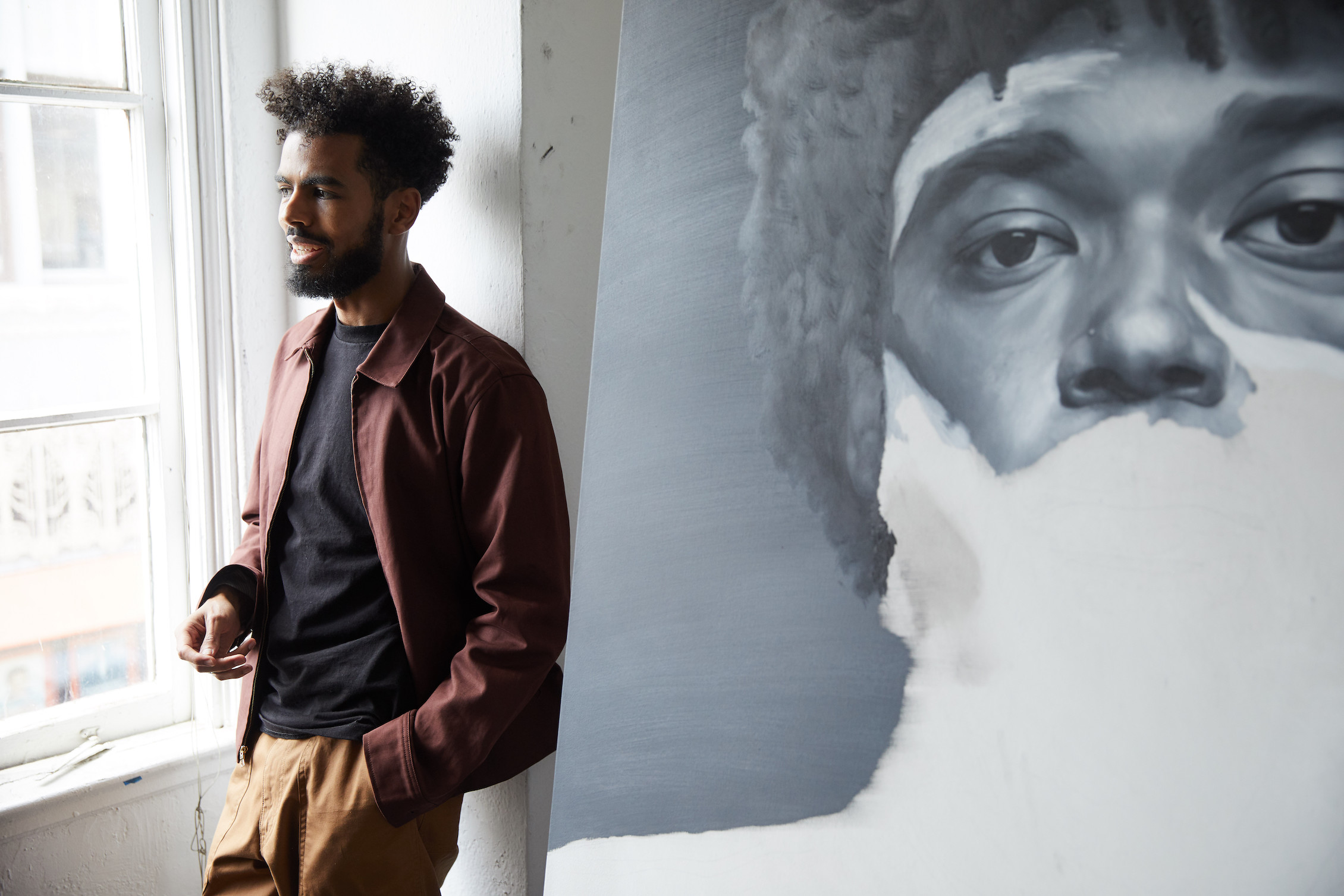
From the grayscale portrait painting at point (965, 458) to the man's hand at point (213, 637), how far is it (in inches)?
28.6

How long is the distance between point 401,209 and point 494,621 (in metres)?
0.57

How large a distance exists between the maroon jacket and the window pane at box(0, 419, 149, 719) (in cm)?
84

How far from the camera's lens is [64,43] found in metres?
1.50

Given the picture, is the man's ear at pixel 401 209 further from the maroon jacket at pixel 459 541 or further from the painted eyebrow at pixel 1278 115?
the painted eyebrow at pixel 1278 115

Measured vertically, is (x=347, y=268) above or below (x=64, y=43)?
below

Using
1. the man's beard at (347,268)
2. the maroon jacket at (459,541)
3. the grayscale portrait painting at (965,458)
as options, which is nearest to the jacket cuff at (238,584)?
the maroon jacket at (459,541)

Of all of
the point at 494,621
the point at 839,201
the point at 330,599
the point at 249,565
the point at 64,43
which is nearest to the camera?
the point at 839,201

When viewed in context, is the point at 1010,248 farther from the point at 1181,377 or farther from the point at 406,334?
the point at 406,334

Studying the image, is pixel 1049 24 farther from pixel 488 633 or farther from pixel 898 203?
pixel 488 633

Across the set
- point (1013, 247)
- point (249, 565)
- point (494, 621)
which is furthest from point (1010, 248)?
point (249, 565)

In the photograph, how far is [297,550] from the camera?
1.16 metres

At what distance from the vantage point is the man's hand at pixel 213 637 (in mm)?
1179

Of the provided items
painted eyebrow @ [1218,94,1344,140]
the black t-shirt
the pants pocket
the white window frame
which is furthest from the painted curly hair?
the white window frame

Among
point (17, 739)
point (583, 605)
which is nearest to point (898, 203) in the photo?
point (583, 605)
